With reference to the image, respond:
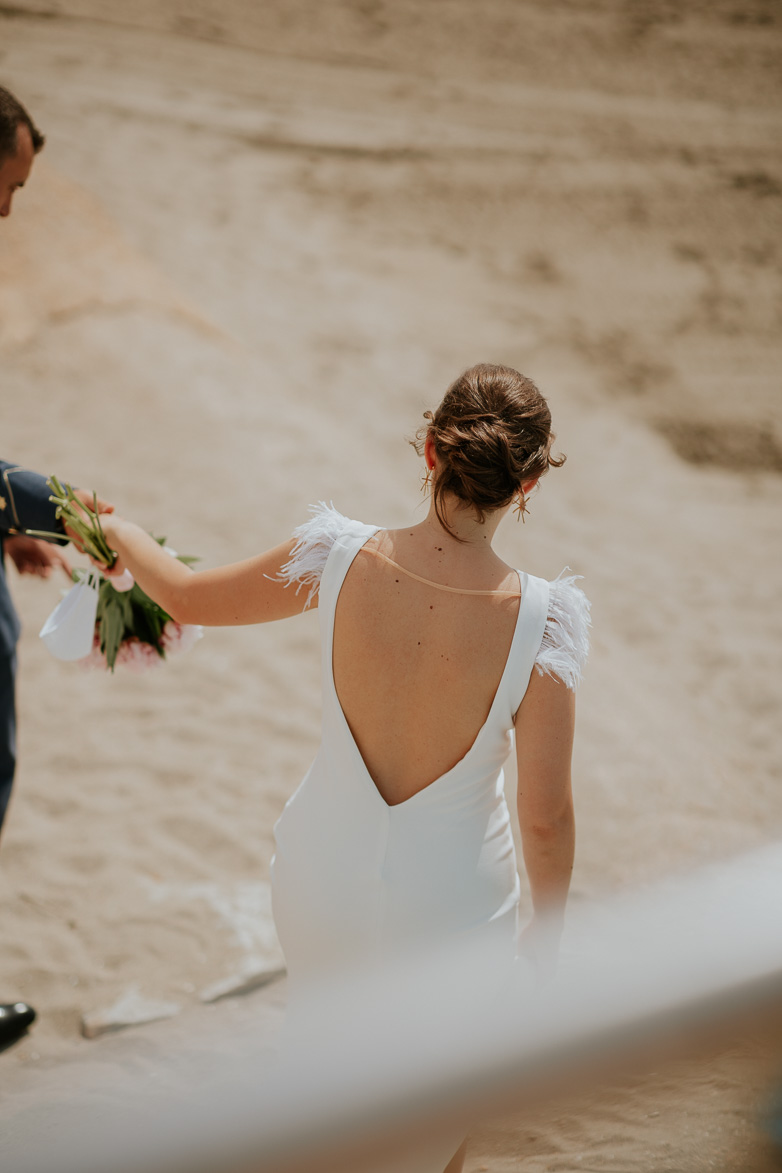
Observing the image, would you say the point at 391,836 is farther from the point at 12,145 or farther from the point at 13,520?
the point at 12,145

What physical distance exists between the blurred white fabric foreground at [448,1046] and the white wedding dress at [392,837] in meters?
0.88

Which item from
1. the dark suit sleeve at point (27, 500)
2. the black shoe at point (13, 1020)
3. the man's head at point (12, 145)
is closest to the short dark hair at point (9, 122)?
the man's head at point (12, 145)

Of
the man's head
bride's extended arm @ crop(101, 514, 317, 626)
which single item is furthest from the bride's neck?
the man's head

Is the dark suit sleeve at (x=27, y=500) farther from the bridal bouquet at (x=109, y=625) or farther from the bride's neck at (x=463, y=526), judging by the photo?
the bride's neck at (x=463, y=526)

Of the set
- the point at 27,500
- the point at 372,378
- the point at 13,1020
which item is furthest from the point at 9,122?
the point at 372,378

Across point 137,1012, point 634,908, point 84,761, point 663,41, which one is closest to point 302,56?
point 663,41

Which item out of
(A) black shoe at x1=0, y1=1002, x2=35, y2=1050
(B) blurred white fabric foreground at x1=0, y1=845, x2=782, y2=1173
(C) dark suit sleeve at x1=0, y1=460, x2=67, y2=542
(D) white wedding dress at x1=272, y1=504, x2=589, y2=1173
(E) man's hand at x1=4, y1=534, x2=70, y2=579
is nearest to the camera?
(B) blurred white fabric foreground at x1=0, y1=845, x2=782, y2=1173

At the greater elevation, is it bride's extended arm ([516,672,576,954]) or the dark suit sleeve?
the dark suit sleeve

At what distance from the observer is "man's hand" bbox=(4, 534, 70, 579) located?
294 centimetres

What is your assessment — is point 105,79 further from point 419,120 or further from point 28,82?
point 419,120

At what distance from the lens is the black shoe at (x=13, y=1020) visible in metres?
3.13

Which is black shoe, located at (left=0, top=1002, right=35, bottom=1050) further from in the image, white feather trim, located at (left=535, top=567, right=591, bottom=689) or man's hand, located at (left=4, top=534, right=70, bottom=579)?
white feather trim, located at (left=535, top=567, right=591, bottom=689)

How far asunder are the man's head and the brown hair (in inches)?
54.9

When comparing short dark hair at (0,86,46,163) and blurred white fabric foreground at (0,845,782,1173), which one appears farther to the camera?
short dark hair at (0,86,46,163)
